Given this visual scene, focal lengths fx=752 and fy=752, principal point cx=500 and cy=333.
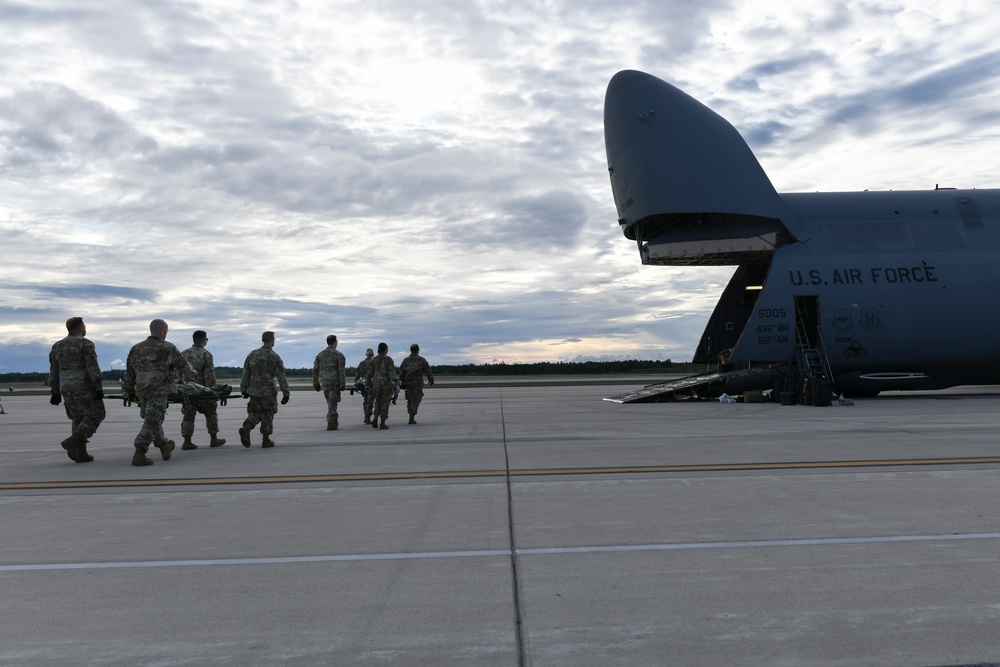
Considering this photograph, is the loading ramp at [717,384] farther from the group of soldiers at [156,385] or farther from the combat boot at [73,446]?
the combat boot at [73,446]

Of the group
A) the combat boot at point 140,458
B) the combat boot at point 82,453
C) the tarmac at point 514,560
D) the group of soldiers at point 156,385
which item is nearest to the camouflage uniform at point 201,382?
the group of soldiers at point 156,385

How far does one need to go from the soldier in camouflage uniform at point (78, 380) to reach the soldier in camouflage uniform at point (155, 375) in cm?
48

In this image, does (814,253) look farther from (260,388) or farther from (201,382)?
(201,382)

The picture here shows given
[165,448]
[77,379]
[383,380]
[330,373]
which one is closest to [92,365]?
[77,379]

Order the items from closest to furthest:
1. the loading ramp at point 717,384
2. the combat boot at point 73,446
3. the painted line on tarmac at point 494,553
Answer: the painted line on tarmac at point 494,553
the combat boot at point 73,446
the loading ramp at point 717,384

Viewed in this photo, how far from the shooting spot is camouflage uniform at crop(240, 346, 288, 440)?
12.7 meters

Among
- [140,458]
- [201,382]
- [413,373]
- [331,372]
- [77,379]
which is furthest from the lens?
[413,373]

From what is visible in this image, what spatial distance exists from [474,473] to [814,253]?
58.1 feet

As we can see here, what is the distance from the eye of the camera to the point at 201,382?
44.7 feet

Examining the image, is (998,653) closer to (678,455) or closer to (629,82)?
(678,455)

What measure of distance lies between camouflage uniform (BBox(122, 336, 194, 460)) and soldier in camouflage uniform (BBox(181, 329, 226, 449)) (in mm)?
1589

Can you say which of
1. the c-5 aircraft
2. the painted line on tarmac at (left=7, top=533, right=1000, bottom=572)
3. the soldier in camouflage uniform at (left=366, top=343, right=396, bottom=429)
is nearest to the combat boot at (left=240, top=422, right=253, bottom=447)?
the soldier in camouflage uniform at (left=366, top=343, right=396, bottom=429)

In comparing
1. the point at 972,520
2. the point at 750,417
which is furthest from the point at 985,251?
→ the point at 972,520

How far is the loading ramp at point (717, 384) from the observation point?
23328 mm
